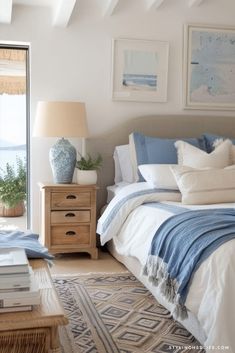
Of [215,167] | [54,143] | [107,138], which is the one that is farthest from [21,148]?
[215,167]

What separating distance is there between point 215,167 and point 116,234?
0.95 metres

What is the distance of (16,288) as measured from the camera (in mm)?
1570

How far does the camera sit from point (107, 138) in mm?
4270

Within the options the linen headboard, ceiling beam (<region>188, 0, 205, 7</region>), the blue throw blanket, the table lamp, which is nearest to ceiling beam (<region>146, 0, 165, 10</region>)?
ceiling beam (<region>188, 0, 205, 7</region>)

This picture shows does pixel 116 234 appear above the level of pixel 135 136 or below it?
below

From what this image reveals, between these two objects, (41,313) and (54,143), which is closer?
(41,313)

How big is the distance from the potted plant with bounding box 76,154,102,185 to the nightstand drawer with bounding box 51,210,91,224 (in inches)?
10.5

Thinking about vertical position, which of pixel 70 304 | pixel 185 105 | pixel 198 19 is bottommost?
pixel 70 304

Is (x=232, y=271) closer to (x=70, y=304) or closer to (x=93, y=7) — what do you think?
(x=70, y=304)

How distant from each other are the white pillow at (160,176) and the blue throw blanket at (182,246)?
758mm

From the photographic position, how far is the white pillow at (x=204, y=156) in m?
3.58

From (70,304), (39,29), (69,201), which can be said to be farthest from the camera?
(39,29)

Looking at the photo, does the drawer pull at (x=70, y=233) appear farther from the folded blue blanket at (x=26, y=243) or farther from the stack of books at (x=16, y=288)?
the stack of books at (x=16, y=288)

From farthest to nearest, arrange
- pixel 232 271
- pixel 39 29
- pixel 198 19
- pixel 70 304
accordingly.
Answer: pixel 198 19, pixel 39 29, pixel 70 304, pixel 232 271
